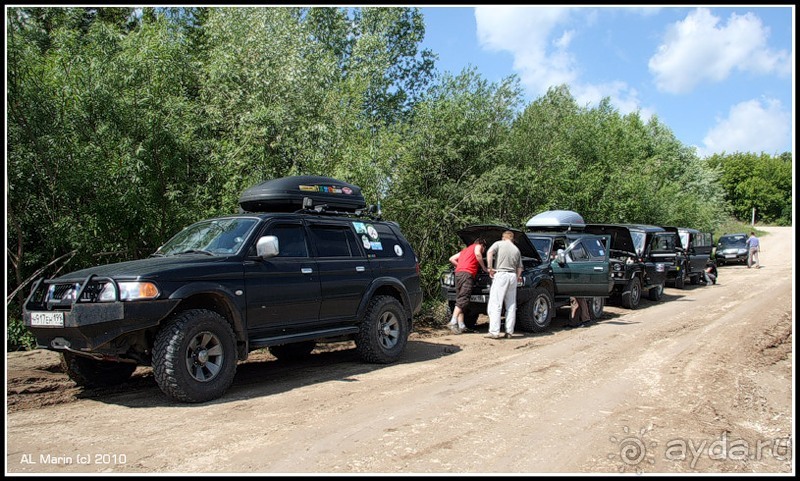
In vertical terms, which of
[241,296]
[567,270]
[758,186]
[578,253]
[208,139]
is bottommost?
[567,270]

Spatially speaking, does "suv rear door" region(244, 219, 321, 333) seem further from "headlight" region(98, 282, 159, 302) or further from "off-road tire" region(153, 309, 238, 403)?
"headlight" region(98, 282, 159, 302)

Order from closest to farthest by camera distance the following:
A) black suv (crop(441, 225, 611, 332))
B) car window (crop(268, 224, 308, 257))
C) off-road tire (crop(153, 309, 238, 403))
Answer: off-road tire (crop(153, 309, 238, 403)), car window (crop(268, 224, 308, 257)), black suv (crop(441, 225, 611, 332))

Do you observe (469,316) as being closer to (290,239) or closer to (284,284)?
(290,239)

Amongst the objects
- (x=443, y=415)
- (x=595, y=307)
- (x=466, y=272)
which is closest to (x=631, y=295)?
(x=595, y=307)

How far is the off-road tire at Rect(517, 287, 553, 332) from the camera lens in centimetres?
1129

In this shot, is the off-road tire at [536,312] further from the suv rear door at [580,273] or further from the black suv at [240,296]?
the black suv at [240,296]

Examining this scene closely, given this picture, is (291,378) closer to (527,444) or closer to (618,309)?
(527,444)

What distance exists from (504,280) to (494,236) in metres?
1.24

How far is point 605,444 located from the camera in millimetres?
4852

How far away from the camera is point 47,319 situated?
6.00 m

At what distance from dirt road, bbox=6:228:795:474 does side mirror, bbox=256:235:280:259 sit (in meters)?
1.55

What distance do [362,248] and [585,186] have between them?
17004 mm

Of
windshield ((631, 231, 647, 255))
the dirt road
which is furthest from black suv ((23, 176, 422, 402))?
windshield ((631, 231, 647, 255))

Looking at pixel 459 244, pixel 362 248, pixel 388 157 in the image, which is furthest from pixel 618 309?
pixel 362 248
